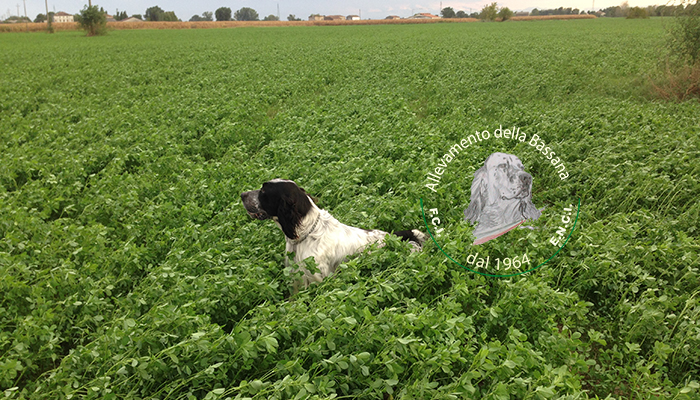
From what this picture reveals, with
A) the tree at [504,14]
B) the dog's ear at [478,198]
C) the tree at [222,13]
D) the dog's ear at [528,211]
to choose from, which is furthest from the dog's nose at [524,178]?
the tree at [222,13]

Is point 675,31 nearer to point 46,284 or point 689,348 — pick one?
point 689,348

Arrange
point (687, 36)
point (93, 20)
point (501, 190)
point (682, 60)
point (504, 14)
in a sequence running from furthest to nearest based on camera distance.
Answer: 1. point (504, 14)
2. point (93, 20)
3. point (682, 60)
4. point (687, 36)
5. point (501, 190)

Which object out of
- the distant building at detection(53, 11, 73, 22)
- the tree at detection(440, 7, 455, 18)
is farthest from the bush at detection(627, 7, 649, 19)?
the distant building at detection(53, 11, 73, 22)

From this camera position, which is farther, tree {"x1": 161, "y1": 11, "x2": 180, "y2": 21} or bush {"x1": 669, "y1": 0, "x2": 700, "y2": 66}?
tree {"x1": 161, "y1": 11, "x2": 180, "y2": 21}

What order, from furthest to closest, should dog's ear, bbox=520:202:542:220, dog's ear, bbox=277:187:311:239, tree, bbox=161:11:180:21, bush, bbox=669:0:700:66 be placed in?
tree, bbox=161:11:180:21 < bush, bbox=669:0:700:66 < dog's ear, bbox=520:202:542:220 < dog's ear, bbox=277:187:311:239

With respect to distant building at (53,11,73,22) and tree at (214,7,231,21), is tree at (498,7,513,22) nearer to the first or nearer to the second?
tree at (214,7,231,21)

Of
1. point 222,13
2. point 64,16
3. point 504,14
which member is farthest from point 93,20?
point 64,16

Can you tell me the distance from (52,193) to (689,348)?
7.34 meters

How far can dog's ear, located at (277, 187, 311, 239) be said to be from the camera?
11.9 ft

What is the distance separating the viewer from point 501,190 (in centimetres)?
434

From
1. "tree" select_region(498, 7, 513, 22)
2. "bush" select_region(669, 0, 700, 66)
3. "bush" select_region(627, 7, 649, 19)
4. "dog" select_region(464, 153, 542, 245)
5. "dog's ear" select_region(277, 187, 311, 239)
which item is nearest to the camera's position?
"dog's ear" select_region(277, 187, 311, 239)

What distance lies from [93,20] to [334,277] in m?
56.9

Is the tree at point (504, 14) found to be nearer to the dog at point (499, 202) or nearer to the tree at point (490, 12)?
the tree at point (490, 12)

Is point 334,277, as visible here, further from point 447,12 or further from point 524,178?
point 447,12
